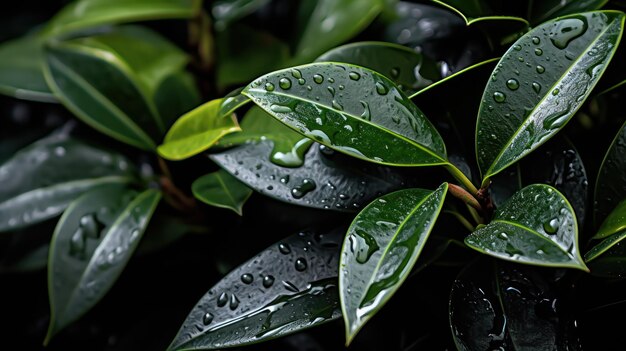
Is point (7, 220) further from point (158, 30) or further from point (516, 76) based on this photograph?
point (516, 76)

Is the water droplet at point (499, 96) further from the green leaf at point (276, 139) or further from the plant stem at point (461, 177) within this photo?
the green leaf at point (276, 139)

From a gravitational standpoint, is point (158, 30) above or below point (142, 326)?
above

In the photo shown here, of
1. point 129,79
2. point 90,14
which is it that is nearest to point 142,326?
point 129,79

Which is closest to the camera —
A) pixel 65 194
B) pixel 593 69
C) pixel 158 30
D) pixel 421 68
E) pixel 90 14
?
pixel 593 69

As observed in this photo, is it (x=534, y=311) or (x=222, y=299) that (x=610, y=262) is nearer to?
(x=534, y=311)

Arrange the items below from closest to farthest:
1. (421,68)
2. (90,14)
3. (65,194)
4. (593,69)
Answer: (593,69)
(421,68)
(65,194)
(90,14)

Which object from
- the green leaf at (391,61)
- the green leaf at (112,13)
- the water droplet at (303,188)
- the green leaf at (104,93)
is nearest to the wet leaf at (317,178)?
the water droplet at (303,188)

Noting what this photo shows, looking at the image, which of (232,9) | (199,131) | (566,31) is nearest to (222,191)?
(199,131)

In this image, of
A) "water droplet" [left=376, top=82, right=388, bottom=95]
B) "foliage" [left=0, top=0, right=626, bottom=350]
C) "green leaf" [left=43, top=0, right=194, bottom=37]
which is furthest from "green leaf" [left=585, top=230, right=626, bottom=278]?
"green leaf" [left=43, top=0, right=194, bottom=37]
